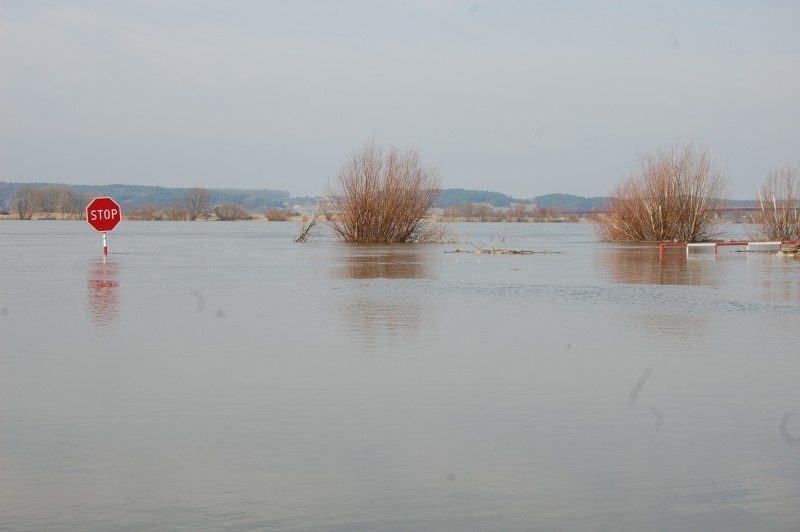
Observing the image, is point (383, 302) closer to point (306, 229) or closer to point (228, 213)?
point (306, 229)

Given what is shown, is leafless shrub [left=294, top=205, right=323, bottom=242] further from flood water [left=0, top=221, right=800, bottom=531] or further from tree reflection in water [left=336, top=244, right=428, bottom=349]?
flood water [left=0, top=221, right=800, bottom=531]

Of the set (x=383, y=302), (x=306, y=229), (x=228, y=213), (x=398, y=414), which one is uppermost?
(x=228, y=213)

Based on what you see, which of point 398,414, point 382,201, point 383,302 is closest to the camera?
point 398,414

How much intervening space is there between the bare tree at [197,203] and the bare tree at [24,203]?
20635mm

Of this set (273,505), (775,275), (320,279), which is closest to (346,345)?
(273,505)

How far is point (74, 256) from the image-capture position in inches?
1298

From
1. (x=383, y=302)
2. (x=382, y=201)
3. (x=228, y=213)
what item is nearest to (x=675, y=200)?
(x=382, y=201)

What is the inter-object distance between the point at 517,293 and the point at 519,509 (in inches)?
534

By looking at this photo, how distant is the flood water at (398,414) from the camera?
17.6ft

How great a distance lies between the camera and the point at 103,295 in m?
17.8

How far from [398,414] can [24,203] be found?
447 ft

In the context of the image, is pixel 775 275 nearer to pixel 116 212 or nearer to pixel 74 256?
pixel 74 256

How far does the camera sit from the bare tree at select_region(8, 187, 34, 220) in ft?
431

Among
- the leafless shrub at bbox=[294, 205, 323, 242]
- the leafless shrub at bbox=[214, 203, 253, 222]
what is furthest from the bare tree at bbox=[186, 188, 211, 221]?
the leafless shrub at bbox=[294, 205, 323, 242]
